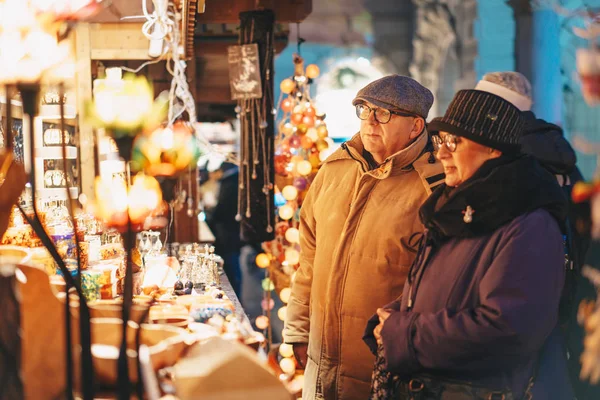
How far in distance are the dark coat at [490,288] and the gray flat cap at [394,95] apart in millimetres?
630

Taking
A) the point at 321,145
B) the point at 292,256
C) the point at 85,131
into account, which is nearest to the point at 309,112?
the point at 321,145

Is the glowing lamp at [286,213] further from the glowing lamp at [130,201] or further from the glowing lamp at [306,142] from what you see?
the glowing lamp at [130,201]

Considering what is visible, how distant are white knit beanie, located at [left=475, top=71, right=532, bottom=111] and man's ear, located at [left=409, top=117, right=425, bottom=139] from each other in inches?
27.3

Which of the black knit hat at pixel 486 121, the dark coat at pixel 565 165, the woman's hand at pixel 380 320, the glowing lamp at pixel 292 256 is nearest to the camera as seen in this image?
the black knit hat at pixel 486 121

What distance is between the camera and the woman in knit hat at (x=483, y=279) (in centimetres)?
191

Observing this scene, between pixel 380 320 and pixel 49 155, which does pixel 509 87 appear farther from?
pixel 49 155

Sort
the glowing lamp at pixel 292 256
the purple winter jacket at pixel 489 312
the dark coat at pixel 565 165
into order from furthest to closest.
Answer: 1. the glowing lamp at pixel 292 256
2. the dark coat at pixel 565 165
3. the purple winter jacket at pixel 489 312

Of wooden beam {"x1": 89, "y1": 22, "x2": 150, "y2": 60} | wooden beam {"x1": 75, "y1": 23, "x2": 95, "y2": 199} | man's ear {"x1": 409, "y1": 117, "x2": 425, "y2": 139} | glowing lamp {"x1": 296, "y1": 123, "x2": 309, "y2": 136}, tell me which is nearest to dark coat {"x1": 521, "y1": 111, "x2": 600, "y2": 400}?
man's ear {"x1": 409, "y1": 117, "x2": 425, "y2": 139}

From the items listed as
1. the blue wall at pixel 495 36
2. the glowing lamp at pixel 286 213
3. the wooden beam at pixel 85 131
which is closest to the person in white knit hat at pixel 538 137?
the glowing lamp at pixel 286 213

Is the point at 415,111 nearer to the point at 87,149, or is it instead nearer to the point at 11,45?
the point at 11,45

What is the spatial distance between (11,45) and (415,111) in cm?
152

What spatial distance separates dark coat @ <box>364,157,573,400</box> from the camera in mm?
1901

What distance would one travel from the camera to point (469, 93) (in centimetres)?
210

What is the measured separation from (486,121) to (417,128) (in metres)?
0.72
